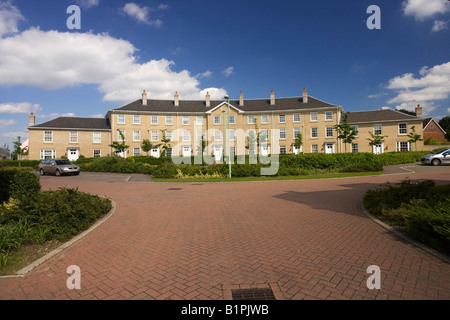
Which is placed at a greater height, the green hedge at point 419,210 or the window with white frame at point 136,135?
the window with white frame at point 136,135

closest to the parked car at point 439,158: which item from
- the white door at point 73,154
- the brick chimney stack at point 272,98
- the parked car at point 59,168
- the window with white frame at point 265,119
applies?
the window with white frame at point 265,119

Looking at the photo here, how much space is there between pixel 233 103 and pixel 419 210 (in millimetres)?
47837

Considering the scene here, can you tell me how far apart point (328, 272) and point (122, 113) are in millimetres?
46947

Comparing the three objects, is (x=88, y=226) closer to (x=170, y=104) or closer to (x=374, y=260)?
(x=374, y=260)

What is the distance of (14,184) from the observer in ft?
29.9

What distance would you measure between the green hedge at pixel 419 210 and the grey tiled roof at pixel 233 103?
4138 centimetres

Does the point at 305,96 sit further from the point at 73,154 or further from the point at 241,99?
the point at 73,154

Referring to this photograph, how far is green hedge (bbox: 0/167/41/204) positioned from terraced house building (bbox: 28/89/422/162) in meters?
34.0

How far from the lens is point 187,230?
21.1 feet

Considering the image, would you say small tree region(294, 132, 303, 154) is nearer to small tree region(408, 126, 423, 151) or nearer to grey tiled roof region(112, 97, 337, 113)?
grey tiled roof region(112, 97, 337, 113)

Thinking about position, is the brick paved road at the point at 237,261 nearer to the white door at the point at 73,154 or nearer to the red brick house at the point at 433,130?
the white door at the point at 73,154

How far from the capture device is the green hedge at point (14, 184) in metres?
9.09
